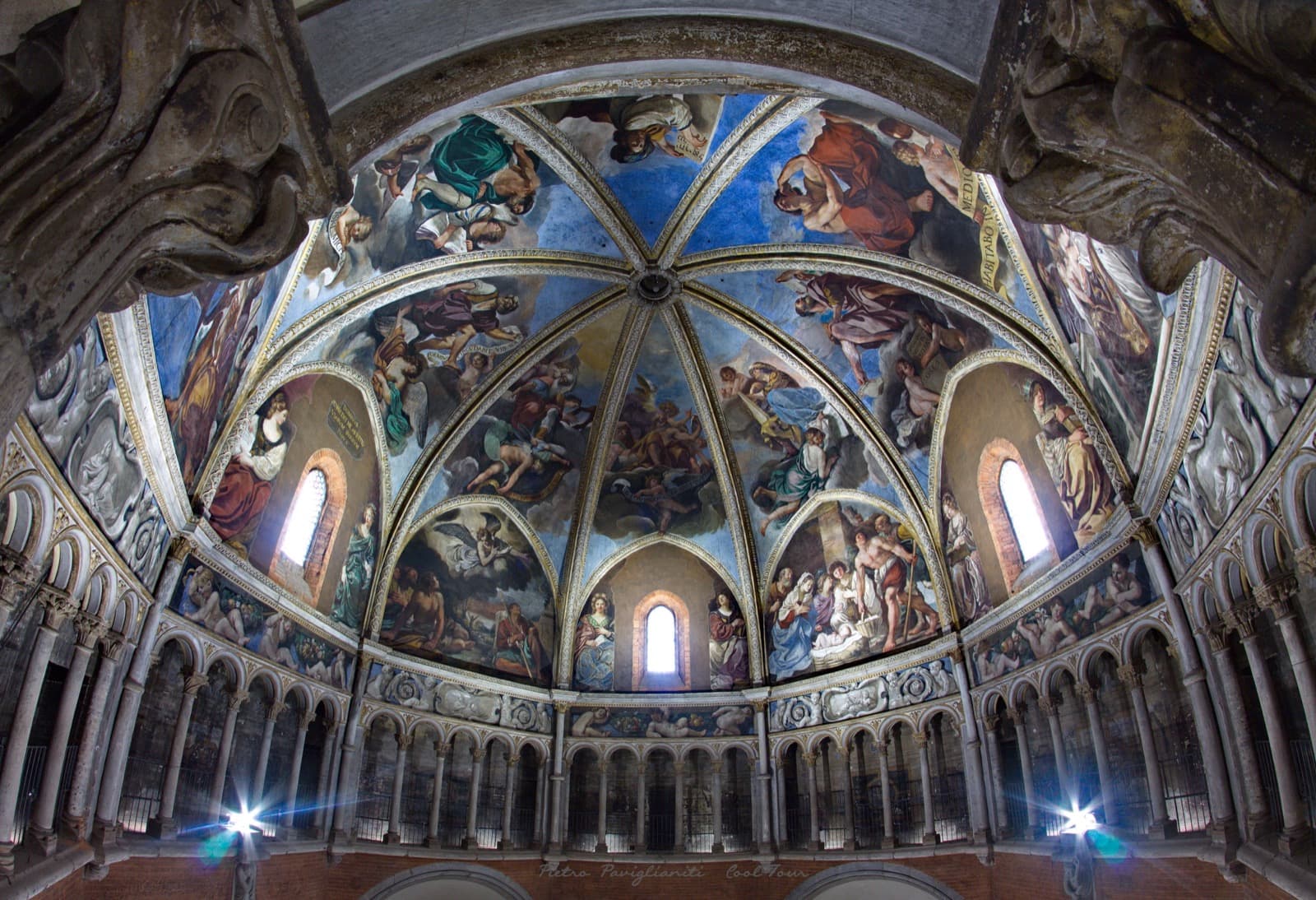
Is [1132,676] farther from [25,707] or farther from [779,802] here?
[25,707]

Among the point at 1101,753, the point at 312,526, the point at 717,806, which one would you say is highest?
the point at 312,526

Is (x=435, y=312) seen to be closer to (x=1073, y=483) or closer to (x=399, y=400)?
(x=399, y=400)

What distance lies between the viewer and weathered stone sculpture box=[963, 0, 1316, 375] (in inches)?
133

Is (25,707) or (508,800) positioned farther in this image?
(508,800)

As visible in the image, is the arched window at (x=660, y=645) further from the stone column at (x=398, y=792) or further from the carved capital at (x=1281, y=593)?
the carved capital at (x=1281, y=593)

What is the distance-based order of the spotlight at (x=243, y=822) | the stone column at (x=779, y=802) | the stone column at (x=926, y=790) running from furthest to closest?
the stone column at (x=779, y=802) → the stone column at (x=926, y=790) → the spotlight at (x=243, y=822)

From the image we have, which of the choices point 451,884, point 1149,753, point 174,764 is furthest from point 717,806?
point 174,764

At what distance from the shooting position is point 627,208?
1650cm

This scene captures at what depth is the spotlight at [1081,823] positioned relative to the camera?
1261 centimetres

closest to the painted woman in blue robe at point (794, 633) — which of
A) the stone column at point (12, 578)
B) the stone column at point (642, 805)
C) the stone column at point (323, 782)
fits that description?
the stone column at point (642, 805)

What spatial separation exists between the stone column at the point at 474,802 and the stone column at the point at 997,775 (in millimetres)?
10353

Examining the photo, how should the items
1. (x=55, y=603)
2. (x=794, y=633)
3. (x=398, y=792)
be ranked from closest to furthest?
(x=55, y=603) → (x=398, y=792) → (x=794, y=633)

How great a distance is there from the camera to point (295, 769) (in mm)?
15141

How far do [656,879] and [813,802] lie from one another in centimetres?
383
